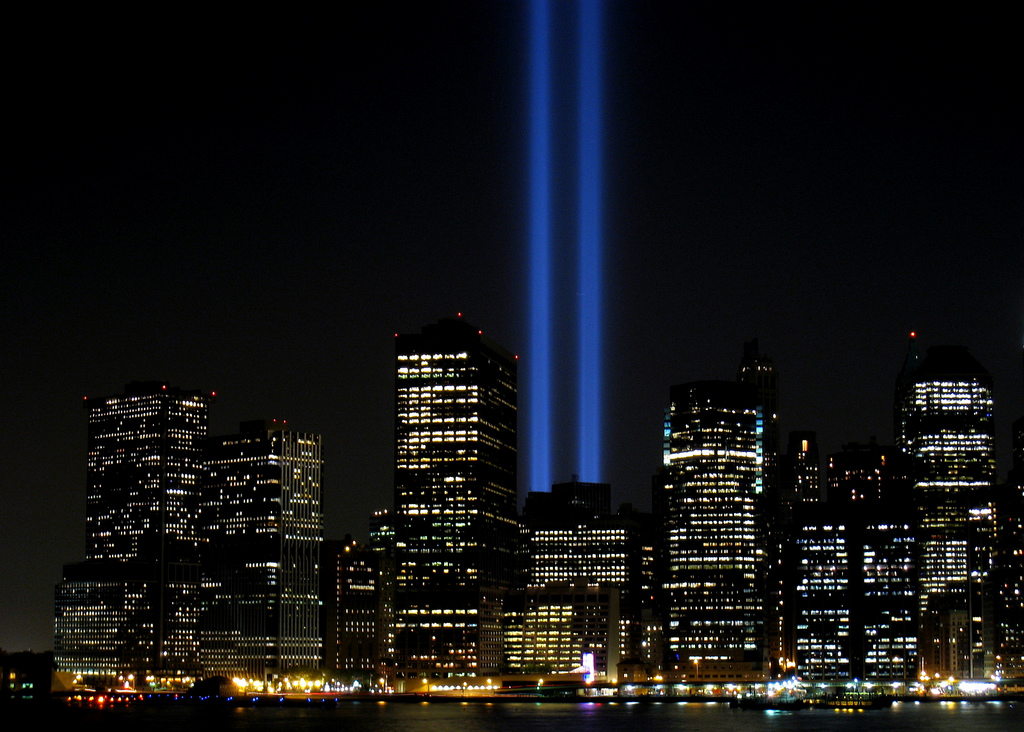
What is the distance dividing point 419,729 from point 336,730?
9278mm

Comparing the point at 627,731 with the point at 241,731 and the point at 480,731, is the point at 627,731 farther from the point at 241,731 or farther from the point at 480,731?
the point at 241,731

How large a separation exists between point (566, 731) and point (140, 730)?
4646 centimetres

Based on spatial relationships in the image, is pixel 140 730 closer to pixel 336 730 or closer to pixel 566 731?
pixel 336 730

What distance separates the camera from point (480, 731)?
196500 mm

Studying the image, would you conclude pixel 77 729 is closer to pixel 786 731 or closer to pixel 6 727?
pixel 6 727

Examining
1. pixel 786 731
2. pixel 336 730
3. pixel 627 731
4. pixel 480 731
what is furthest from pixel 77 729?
pixel 786 731

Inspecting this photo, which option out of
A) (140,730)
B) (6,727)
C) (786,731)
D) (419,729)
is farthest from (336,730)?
(786,731)

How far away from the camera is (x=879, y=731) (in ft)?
656

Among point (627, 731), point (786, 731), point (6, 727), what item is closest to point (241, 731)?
point (6, 727)

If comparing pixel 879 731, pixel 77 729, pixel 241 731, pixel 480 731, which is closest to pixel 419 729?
pixel 480 731

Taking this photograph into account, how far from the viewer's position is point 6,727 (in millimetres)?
198625

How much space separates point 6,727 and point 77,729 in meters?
8.11

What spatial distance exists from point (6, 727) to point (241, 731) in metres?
25.5

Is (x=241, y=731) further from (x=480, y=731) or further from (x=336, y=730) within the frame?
(x=480, y=731)
